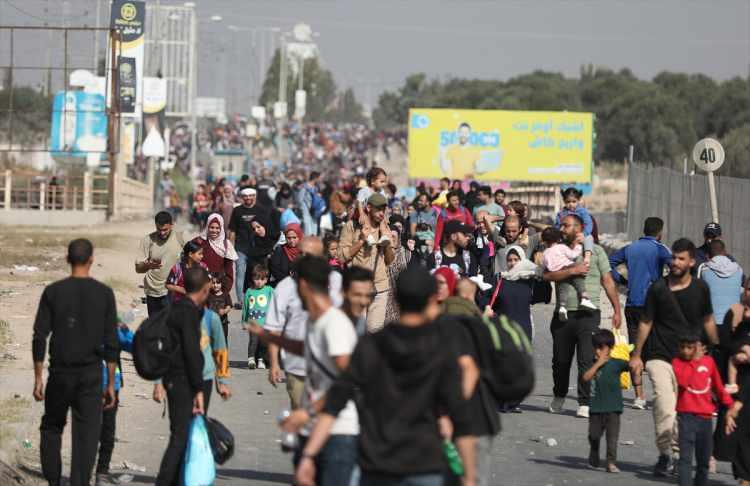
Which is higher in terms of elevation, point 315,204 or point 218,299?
point 315,204

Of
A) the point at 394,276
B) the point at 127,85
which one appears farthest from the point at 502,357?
the point at 127,85

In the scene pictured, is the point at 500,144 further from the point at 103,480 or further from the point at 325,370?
the point at 325,370

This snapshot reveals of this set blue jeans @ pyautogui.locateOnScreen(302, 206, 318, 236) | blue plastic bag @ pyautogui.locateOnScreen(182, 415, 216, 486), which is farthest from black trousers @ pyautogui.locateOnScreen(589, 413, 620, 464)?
blue jeans @ pyautogui.locateOnScreen(302, 206, 318, 236)

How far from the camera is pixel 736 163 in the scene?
144 feet

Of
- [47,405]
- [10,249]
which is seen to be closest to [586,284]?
Answer: [47,405]

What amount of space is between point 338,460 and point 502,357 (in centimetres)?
87

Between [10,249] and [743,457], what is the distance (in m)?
24.8

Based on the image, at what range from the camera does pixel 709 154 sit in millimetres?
18688

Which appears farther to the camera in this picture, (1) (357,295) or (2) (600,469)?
(2) (600,469)

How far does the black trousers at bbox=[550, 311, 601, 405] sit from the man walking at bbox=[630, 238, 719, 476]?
2.23 m

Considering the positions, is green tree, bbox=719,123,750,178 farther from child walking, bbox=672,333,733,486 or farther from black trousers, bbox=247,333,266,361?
child walking, bbox=672,333,733,486

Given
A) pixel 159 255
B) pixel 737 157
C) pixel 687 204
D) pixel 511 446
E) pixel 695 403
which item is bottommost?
pixel 511 446

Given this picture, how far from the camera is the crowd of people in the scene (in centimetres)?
578

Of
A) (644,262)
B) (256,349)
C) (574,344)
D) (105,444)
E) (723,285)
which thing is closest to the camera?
(105,444)
